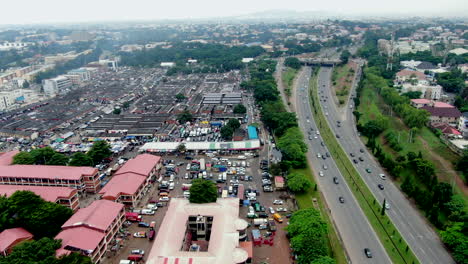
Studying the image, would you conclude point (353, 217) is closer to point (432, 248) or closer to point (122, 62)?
point (432, 248)

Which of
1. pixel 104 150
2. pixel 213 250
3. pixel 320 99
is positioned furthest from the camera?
pixel 320 99

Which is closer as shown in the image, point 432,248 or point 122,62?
point 432,248

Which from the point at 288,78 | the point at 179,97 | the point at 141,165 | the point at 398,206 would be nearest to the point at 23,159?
the point at 141,165

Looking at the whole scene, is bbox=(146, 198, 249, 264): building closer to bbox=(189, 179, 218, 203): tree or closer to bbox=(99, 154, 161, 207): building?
bbox=(189, 179, 218, 203): tree

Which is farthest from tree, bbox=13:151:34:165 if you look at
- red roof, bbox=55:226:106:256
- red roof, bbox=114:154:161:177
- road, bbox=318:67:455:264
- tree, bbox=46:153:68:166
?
road, bbox=318:67:455:264

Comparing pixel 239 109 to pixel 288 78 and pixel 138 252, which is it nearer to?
pixel 288 78

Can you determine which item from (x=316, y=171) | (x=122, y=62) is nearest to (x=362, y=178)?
(x=316, y=171)

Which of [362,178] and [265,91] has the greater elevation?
[265,91]
